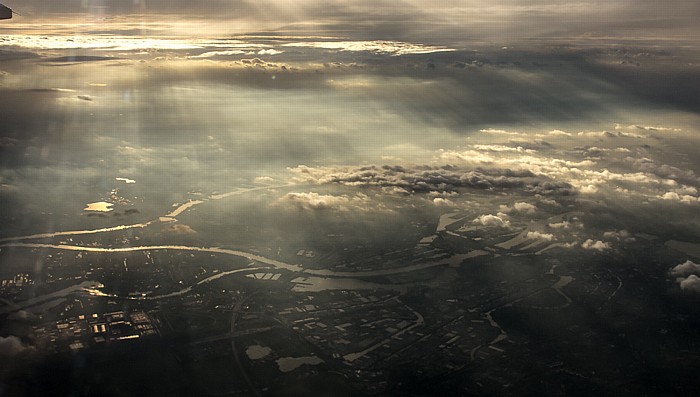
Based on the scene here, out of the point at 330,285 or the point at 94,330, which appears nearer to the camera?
the point at 94,330

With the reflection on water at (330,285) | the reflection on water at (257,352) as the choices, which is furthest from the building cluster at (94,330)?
the reflection on water at (330,285)

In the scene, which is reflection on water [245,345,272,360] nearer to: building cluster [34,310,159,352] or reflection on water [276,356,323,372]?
reflection on water [276,356,323,372]

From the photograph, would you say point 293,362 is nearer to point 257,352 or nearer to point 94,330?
point 257,352

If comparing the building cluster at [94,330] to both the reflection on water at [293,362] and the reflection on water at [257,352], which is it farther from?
the reflection on water at [293,362]

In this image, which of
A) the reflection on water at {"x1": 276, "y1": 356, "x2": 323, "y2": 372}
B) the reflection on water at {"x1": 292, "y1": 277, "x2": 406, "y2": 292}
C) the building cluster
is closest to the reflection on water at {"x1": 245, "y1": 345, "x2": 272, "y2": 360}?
the reflection on water at {"x1": 276, "y1": 356, "x2": 323, "y2": 372}

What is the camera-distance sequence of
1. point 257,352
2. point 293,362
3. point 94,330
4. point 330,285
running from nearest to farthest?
point 293,362, point 257,352, point 94,330, point 330,285

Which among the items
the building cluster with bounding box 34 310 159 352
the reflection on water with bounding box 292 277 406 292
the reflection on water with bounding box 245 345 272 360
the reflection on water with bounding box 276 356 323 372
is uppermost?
the reflection on water with bounding box 276 356 323 372

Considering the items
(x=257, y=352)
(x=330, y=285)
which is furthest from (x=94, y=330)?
(x=330, y=285)

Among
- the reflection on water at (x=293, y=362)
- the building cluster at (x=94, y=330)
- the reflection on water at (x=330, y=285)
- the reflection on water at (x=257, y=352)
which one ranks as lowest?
the reflection on water at (x=330, y=285)

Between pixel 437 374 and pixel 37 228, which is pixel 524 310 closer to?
pixel 437 374
